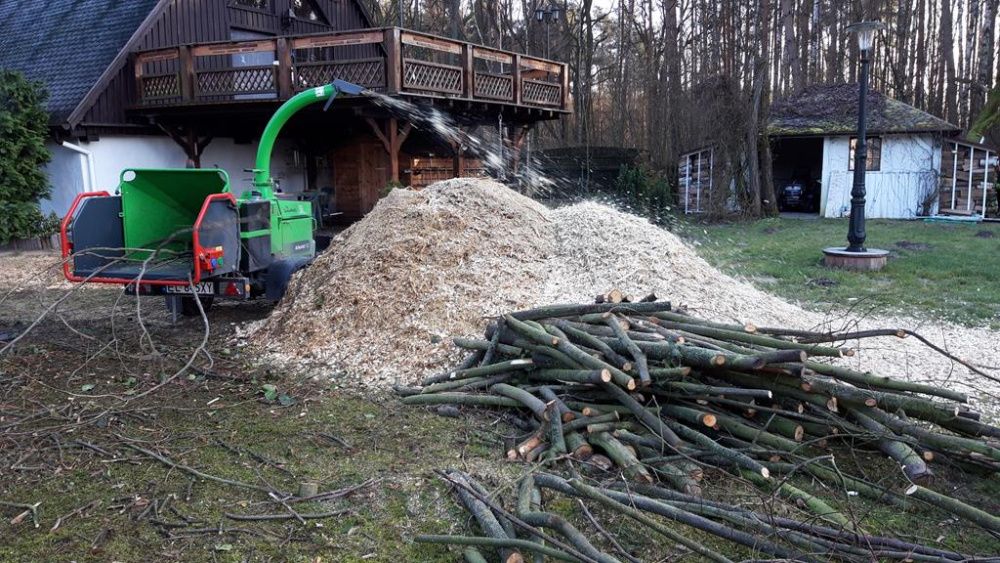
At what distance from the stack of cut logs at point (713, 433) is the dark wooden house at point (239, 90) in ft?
32.4

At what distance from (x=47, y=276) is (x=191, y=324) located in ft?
16.0

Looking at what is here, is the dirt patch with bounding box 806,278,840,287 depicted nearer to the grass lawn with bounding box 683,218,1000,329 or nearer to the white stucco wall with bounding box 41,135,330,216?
the grass lawn with bounding box 683,218,1000,329

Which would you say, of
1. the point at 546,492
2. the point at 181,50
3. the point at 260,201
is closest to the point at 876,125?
the point at 181,50

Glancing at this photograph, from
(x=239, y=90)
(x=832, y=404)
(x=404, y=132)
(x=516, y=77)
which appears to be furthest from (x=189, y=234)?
(x=516, y=77)

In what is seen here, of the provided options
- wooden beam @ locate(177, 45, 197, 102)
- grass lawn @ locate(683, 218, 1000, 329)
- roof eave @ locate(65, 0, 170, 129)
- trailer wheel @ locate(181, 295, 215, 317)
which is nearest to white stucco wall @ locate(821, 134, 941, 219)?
grass lawn @ locate(683, 218, 1000, 329)

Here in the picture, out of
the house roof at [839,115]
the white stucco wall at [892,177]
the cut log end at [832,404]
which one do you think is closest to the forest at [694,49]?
the house roof at [839,115]

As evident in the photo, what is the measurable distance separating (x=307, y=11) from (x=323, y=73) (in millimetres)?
7326

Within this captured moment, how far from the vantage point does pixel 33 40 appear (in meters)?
18.4

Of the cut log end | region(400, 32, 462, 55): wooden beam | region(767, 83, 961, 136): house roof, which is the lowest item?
the cut log end

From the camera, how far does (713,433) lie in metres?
4.68

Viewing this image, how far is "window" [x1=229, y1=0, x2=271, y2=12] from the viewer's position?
61.6 ft

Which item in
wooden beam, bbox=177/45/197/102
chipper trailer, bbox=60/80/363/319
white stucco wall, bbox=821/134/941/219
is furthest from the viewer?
white stucco wall, bbox=821/134/941/219

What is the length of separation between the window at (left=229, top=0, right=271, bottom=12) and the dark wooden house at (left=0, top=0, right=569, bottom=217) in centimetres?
3

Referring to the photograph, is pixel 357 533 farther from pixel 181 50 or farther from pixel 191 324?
pixel 181 50
